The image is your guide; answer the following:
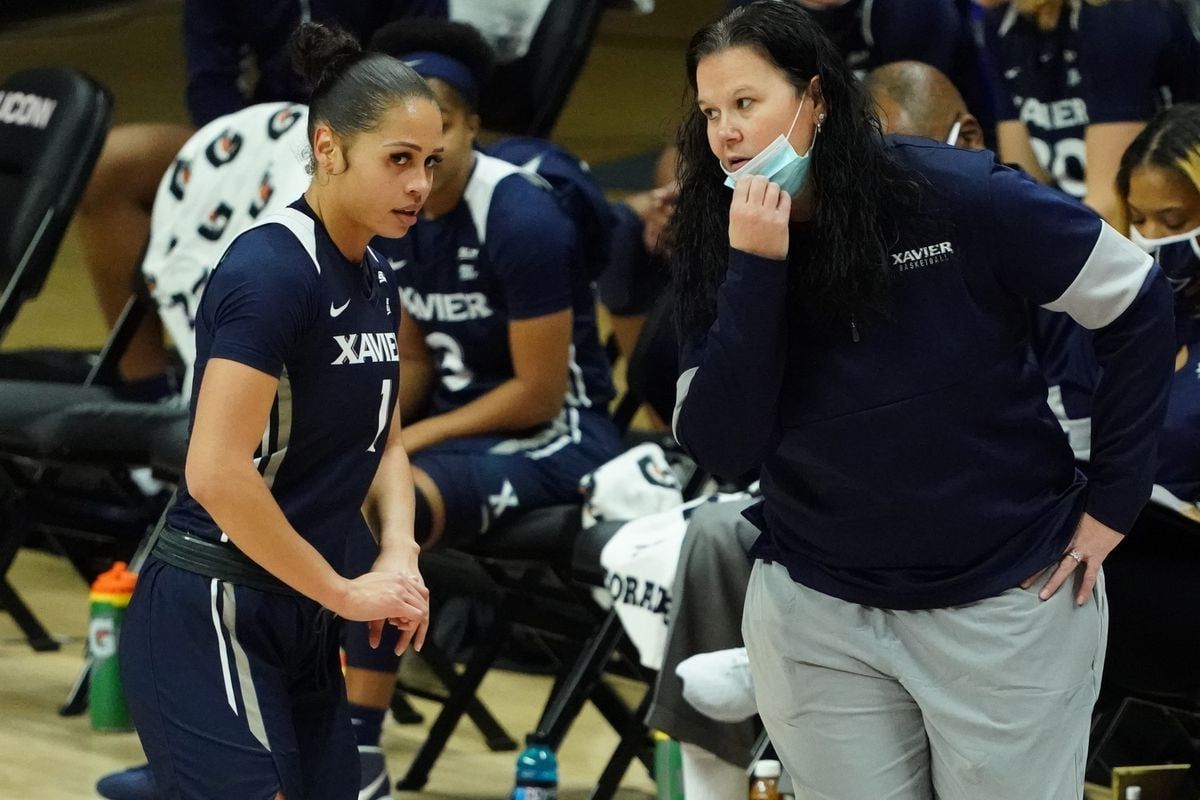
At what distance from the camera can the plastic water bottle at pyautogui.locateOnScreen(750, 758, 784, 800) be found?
3084 millimetres

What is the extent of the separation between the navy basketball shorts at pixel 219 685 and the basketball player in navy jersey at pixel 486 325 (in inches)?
53.4

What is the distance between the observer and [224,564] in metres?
2.23

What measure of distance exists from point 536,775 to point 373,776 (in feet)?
1.14

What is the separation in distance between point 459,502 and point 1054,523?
63.9 inches

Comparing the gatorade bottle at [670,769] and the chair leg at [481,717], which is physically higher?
the gatorade bottle at [670,769]

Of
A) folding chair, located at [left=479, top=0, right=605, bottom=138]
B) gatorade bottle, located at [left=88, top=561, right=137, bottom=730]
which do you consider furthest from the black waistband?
folding chair, located at [left=479, top=0, right=605, bottom=138]

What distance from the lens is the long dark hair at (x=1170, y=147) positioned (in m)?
2.94

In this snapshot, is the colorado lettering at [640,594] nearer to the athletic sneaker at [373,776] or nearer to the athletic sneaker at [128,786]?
the athletic sneaker at [373,776]

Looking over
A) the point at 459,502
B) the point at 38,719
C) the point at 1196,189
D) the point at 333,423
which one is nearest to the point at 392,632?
the point at 459,502

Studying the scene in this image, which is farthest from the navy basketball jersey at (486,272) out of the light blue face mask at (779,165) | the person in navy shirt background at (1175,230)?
the light blue face mask at (779,165)

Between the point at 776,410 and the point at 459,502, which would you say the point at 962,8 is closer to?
the point at 459,502

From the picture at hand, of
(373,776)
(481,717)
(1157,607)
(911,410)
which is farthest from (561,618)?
(911,410)

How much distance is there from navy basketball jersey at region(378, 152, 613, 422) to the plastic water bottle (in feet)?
3.64

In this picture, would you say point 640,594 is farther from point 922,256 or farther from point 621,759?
point 922,256
